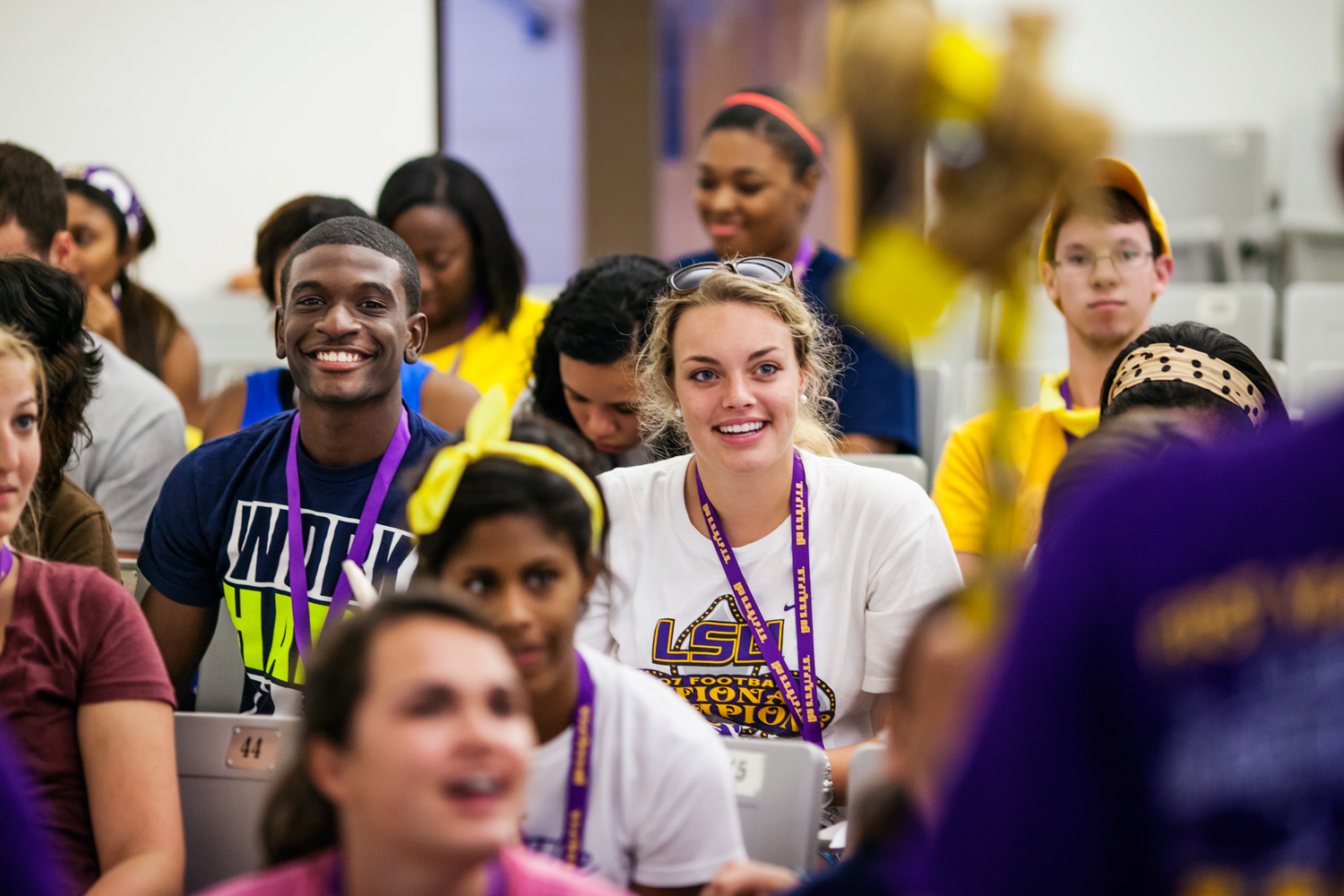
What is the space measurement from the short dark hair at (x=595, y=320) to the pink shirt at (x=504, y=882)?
60.6 inches

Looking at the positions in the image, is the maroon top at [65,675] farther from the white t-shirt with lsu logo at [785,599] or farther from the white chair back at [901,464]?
the white chair back at [901,464]

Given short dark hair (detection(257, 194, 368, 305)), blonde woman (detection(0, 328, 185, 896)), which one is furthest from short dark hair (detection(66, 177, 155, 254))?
blonde woman (detection(0, 328, 185, 896))

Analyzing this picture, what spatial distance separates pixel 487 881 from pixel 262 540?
112 cm

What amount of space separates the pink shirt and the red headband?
2531mm

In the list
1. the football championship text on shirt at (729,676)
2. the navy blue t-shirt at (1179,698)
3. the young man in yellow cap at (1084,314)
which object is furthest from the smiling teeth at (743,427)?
the navy blue t-shirt at (1179,698)

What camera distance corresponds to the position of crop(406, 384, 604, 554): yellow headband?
1459 mm

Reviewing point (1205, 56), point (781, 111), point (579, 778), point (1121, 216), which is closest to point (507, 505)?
point (579, 778)

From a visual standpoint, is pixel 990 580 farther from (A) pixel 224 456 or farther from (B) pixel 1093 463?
(A) pixel 224 456

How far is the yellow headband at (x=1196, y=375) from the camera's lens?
1.76 meters

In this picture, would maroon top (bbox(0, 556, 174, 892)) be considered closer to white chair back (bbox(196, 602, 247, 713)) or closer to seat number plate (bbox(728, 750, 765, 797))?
white chair back (bbox(196, 602, 247, 713))

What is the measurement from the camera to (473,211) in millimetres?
3252

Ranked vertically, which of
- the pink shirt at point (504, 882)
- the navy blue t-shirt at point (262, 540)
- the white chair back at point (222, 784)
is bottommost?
the white chair back at point (222, 784)

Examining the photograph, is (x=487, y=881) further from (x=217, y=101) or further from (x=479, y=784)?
(x=217, y=101)

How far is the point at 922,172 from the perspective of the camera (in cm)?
76
